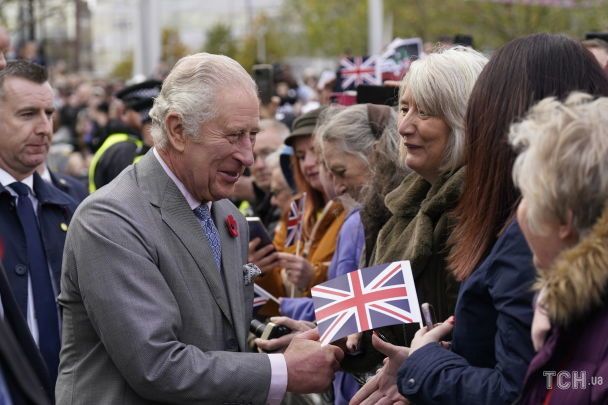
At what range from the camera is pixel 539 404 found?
9.19ft

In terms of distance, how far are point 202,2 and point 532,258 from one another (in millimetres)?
78968

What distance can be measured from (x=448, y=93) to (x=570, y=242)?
1.45 m

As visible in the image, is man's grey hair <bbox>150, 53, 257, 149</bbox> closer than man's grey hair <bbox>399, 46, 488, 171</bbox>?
Yes

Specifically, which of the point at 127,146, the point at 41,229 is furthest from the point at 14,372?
the point at 127,146

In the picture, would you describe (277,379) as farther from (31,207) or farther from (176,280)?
(31,207)

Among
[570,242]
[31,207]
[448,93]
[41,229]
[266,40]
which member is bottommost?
[266,40]

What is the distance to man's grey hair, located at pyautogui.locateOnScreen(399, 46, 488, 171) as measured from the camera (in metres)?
4.08

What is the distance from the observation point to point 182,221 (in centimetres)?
384

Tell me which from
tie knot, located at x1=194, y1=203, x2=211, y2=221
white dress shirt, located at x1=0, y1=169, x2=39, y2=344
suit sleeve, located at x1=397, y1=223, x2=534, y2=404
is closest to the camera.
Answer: suit sleeve, located at x1=397, y1=223, x2=534, y2=404

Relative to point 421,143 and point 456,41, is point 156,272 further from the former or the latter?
point 456,41

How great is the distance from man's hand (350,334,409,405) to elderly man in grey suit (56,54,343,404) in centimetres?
16

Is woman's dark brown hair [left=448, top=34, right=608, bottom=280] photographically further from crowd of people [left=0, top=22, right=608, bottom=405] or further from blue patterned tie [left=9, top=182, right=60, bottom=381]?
blue patterned tie [left=9, top=182, right=60, bottom=381]

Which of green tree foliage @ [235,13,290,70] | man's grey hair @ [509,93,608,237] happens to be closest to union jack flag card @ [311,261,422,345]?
man's grey hair @ [509,93,608,237]

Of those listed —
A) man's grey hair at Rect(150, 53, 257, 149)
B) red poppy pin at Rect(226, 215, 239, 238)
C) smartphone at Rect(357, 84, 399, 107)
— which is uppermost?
man's grey hair at Rect(150, 53, 257, 149)
